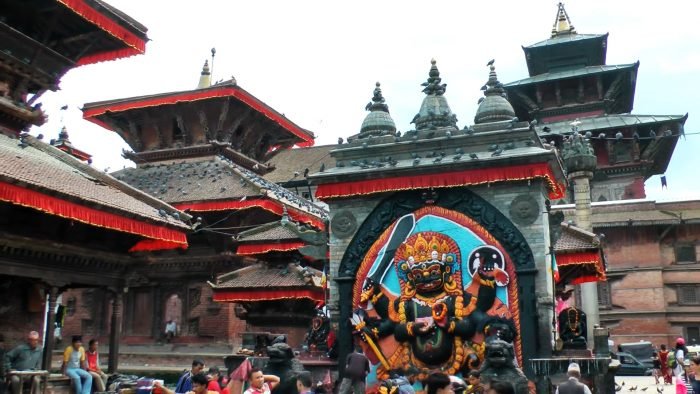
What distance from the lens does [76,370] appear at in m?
12.8

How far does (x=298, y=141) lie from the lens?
98.7 ft

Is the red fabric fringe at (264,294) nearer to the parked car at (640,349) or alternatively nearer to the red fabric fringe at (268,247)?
the red fabric fringe at (268,247)

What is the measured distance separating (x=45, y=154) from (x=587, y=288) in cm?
1534

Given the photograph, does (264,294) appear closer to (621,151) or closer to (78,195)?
(78,195)

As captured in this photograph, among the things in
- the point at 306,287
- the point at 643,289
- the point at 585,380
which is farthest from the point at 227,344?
the point at 643,289

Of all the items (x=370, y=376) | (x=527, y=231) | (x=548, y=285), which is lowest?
(x=370, y=376)

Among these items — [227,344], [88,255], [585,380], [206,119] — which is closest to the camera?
[585,380]

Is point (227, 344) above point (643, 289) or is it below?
below

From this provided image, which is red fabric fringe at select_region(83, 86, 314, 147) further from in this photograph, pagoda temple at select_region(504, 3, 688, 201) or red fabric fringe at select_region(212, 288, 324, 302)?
pagoda temple at select_region(504, 3, 688, 201)

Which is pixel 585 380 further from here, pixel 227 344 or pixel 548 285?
pixel 227 344

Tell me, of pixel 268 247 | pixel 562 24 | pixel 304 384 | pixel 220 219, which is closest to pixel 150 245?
pixel 268 247

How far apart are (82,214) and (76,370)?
3221mm

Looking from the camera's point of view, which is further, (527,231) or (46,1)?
(46,1)

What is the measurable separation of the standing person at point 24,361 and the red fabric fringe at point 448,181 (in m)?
6.21
